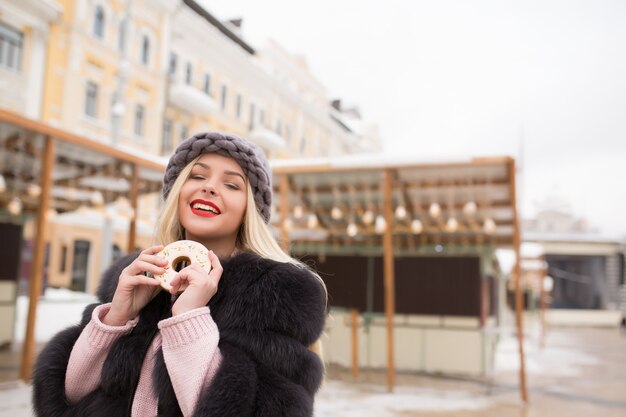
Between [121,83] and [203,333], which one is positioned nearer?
[203,333]

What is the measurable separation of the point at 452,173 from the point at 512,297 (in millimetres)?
20134

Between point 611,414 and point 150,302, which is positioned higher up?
point 150,302

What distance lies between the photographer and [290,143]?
3675 cm

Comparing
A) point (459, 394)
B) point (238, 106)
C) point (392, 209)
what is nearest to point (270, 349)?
point (459, 394)

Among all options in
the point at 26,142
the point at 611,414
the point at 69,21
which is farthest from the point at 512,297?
the point at 26,142

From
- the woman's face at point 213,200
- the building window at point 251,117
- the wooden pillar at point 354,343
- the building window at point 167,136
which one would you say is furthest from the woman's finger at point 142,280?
the building window at point 251,117

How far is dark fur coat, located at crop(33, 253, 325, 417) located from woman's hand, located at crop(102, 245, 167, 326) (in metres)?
0.06

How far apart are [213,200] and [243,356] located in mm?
493

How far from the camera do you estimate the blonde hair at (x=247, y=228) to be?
179 centimetres

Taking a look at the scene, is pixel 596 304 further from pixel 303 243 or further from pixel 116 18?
pixel 116 18

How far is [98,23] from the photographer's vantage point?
21188 mm

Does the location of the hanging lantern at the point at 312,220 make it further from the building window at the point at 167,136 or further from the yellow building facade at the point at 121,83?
the building window at the point at 167,136

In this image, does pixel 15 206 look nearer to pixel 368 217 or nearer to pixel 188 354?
pixel 368 217

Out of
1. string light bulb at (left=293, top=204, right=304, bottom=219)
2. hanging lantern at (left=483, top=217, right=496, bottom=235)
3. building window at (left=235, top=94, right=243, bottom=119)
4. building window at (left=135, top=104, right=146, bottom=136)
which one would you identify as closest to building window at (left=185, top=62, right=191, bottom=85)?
building window at (left=135, top=104, right=146, bottom=136)
